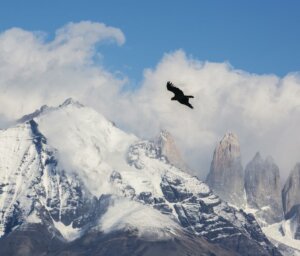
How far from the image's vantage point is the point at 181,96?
81125 millimetres

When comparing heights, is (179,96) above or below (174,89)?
below

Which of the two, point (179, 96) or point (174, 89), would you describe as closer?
point (174, 89)

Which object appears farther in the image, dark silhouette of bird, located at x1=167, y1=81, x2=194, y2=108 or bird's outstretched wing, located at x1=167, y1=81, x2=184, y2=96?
dark silhouette of bird, located at x1=167, y1=81, x2=194, y2=108

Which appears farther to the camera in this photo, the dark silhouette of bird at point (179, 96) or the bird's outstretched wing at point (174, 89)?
the dark silhouette of bird at point (179, 96)
